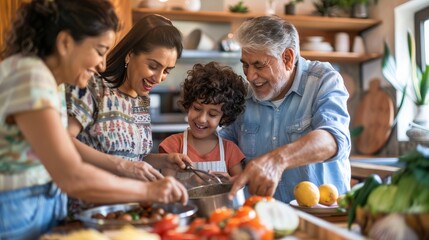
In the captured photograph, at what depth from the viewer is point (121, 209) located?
1277 millimetres

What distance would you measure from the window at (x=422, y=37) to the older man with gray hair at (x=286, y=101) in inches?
79.6

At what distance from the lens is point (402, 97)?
346 centimetres

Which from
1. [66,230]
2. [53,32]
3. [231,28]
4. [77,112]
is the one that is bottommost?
[66,230]

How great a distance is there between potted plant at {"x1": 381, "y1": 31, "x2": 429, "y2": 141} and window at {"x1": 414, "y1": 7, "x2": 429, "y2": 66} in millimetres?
51

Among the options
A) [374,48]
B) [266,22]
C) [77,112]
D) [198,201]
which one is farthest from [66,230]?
[374,48]

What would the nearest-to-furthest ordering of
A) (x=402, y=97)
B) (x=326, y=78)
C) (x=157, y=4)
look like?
1. (x=326, y=78)
2. (x=402, y=97)
3. (x=157, y=4)

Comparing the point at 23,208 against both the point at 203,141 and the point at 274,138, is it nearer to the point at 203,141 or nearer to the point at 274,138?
the point at 203,141

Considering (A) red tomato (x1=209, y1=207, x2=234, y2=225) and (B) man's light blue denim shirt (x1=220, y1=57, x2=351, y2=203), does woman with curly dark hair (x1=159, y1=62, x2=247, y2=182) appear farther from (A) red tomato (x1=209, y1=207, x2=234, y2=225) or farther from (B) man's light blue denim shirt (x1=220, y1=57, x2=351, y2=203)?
(A) red tomato (x1=209, y1=207, x2=234, y2=225)

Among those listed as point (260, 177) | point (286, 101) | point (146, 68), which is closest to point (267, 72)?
point (286, 101)

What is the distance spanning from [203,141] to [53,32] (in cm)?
98

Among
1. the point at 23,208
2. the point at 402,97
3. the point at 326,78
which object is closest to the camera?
the point at 23,208

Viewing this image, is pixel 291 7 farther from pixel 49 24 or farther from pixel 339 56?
pixel 49 24

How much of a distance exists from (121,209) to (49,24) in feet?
1.68

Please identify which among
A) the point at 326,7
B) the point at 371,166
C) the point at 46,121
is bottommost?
the point at 371,166
